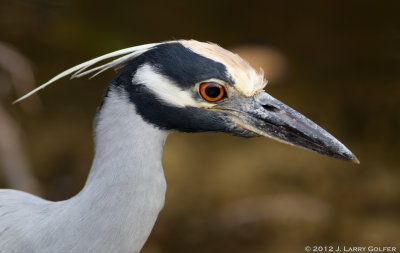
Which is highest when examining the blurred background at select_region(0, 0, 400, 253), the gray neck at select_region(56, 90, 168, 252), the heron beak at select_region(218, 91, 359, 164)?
the blurred background at select_region(0, 0, 400, 253)

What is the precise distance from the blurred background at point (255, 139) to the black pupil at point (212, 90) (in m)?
3.19

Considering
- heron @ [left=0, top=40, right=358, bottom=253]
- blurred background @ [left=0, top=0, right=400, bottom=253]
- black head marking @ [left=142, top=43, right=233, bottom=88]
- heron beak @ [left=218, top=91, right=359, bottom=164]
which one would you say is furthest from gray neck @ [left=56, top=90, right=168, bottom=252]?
blurred background @ [left=0, top=0, right=400, bottom=253]

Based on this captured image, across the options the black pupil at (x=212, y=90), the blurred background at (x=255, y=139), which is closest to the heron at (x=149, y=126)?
the black pupil at (x=212, y=90)

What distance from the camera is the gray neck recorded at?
207cm

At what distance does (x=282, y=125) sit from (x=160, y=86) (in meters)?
0.51

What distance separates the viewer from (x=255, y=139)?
5.47 metres

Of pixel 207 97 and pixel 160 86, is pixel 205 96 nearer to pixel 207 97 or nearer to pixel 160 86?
pixel 207 97

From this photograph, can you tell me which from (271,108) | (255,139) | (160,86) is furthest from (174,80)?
(255,139)

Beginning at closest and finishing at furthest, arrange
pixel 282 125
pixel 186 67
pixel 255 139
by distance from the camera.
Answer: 1. pixel 186 67
2. pixel 282 125
3. pixel 255 139

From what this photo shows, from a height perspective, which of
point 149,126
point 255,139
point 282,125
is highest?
point 255,139

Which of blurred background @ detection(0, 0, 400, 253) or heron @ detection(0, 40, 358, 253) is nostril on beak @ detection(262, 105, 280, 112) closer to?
heron @ detection(0, 40, 358, 253)

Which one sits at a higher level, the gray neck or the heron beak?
the heron beak

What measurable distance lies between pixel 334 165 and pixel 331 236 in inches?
29.0

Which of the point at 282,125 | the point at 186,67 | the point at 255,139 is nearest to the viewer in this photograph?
the point at 186,67
